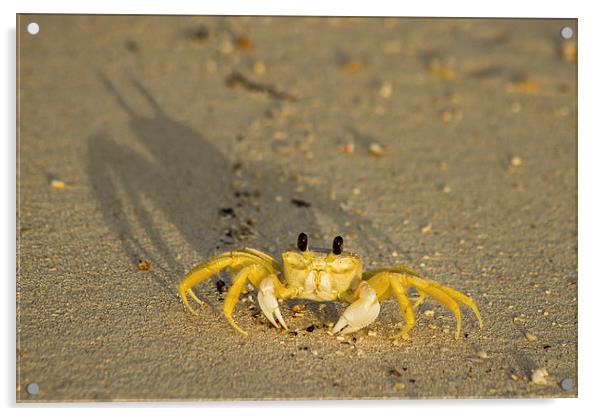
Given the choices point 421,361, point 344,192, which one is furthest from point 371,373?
point 344,192

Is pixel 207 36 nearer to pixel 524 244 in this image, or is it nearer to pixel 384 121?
pixel 384 121

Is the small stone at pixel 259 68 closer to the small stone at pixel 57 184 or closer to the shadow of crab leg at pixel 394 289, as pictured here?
the small stone at pixel 57 184

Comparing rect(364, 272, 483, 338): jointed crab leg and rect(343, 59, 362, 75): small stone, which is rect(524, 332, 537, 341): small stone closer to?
rect(364, 272, 483, 338): jointed crab leg

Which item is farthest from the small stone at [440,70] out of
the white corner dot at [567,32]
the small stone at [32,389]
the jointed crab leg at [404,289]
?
the small stone at [32,389]

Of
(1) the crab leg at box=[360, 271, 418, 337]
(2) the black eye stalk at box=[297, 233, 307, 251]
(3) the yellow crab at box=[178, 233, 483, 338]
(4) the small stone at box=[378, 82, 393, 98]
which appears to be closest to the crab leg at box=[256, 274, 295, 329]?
(3) the yellow crab at box=[178, 233, 483, 338]

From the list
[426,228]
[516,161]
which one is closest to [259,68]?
[516,161]
